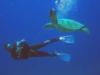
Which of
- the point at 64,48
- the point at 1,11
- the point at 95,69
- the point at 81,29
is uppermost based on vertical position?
the point at 1,11

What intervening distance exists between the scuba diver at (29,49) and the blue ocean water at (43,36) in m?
0.03

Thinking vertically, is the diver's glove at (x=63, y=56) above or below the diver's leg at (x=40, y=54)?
below

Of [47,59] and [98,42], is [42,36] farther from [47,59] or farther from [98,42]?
[98,42]

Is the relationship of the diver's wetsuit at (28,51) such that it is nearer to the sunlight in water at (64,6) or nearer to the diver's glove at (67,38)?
the diver's glove at (67,38)

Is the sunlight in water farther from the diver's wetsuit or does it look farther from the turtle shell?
the diver's wetsuit

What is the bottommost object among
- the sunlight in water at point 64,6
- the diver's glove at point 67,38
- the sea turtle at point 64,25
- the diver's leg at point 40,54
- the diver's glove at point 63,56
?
the diver's glove at point 63,56

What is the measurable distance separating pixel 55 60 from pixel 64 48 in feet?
0.34

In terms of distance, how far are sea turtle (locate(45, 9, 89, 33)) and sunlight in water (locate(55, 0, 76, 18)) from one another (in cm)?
3

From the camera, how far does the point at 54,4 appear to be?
189cm

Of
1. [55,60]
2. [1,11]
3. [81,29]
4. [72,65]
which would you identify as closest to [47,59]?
[55,60]

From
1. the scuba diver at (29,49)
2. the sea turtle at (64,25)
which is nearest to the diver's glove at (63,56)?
the scuba diver at (29,49)

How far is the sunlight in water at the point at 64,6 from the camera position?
74.5 inches

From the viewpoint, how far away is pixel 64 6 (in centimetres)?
190

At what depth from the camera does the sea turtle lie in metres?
1.91
